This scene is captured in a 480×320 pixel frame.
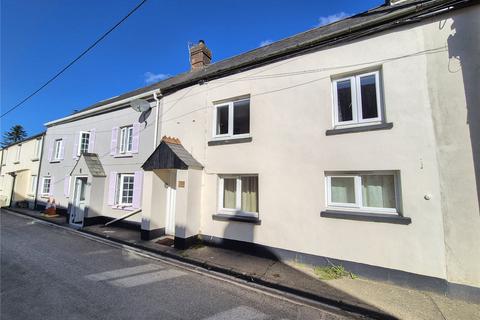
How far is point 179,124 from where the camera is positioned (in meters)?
Answer: 9.05

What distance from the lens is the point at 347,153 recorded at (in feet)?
18.4

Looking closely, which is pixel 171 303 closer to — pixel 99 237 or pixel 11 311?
pixel 11 311

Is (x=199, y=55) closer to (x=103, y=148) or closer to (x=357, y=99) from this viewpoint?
(x=103, y=148)

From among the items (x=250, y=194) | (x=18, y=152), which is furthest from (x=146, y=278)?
(x=18, y=152)

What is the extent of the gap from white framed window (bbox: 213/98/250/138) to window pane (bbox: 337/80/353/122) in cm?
284

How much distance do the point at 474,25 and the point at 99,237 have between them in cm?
1286

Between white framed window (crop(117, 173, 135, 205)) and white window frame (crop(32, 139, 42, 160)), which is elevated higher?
white window frame (crop(32, 139, 42, 160))

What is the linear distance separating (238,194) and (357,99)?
4.40m

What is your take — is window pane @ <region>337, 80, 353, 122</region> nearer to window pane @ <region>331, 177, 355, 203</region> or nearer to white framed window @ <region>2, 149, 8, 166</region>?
window pane @ <region>331, 177, 355, 203</region>

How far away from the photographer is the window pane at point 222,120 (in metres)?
8.12

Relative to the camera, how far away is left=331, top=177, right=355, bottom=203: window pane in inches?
223

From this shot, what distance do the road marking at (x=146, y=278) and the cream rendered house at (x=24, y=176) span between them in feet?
54.3

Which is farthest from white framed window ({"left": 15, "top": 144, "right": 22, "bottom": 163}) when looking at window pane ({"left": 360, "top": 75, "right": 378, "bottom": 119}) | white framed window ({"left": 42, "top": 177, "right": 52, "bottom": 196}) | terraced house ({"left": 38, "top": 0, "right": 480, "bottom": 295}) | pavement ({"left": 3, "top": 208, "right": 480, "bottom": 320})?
window pane ({"left": 360, "top": 75, "right": 378, "bottom": 119})

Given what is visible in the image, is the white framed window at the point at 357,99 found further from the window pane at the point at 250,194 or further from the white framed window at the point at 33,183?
the white framed window at the point at 33,183
